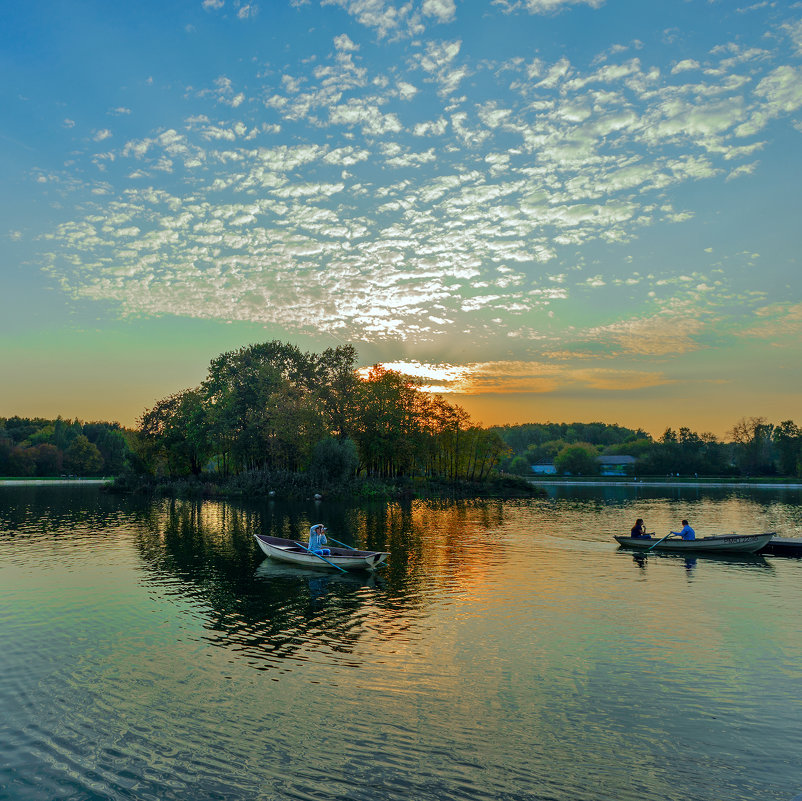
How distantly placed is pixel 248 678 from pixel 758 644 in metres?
18.1

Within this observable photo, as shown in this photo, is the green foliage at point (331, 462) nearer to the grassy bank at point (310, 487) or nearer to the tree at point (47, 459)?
the grassy bank at point (310, 487)

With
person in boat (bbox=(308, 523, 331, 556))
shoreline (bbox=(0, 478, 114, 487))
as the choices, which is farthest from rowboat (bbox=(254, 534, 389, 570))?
shoreline (bbox=(0, 478, 114, 487))

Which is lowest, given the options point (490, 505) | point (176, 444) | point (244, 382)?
point (490, 505)

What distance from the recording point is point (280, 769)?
38.3ft

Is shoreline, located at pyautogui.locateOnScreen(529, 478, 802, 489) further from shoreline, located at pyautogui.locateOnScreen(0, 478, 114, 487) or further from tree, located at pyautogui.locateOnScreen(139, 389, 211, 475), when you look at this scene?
shoreline, located at pyautogui.locateOnScreen(0, 478, 114, 487)

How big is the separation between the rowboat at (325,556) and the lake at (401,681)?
903 mm

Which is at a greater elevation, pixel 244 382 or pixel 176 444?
pixel 244 382

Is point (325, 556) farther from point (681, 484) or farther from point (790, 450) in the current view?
point (790, 450)

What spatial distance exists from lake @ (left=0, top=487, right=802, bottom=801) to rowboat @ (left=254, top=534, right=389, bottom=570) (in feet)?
2.96

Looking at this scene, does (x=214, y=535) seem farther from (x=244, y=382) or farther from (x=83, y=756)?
(x=244, y=382)

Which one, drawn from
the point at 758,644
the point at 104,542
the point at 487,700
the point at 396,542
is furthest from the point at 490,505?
the point at 487,700

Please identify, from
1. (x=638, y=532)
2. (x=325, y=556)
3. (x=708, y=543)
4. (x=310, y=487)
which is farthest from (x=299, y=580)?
(x=310, y=487)

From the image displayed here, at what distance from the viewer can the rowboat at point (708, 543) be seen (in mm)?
40562

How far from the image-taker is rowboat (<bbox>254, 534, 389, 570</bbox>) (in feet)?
110
